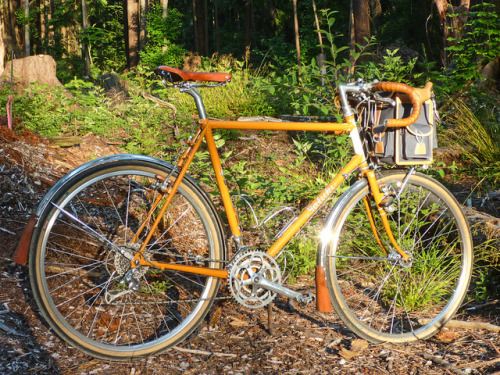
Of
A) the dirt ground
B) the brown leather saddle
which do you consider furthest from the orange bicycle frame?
the dirt ground

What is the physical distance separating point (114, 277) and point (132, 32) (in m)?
15.0

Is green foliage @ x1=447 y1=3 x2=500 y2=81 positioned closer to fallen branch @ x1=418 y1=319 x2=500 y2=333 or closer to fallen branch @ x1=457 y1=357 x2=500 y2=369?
fallen branch @ x1=418 y1=319 x2=500 y2=333

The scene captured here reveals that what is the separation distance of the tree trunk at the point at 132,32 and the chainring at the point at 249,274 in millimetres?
14083

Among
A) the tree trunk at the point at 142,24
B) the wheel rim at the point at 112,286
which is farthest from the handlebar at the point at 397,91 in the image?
the tree trunk at the point at 142,24

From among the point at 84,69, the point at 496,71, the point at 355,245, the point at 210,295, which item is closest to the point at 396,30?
the point at 84,69

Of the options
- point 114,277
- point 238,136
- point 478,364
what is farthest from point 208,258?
point 238,136

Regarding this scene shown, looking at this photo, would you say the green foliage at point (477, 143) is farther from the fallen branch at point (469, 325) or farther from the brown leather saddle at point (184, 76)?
the brown leather saddle at point (184, 76)

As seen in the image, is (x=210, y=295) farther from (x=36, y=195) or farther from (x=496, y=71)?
(x=496, y=71)

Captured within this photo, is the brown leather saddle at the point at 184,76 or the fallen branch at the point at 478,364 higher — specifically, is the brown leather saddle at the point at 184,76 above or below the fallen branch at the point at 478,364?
above

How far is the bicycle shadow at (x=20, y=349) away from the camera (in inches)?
92.7

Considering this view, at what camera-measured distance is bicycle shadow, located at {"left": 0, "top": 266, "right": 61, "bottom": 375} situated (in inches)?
92.7

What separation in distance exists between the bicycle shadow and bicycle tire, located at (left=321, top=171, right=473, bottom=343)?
1538 millimetres

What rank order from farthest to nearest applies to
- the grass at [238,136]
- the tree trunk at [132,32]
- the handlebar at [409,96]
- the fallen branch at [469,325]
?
the tree trunk at [132,32] → the grass at [238,136] → the fallen branch at [469,325] → the handlebar at [409,96]

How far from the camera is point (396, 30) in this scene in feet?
71.8
